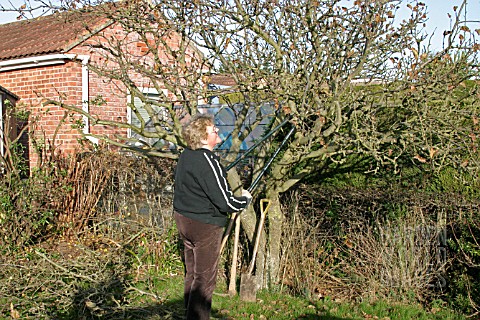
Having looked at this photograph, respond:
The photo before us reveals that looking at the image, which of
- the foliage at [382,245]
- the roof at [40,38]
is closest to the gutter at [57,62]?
the roof at [40,38]

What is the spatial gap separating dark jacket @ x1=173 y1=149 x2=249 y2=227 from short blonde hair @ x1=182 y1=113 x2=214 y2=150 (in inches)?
3.2

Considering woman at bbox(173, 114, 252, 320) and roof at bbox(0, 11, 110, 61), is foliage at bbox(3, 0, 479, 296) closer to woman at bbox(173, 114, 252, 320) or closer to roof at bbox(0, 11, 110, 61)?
woman at bbox(173, 114, 252, 320)

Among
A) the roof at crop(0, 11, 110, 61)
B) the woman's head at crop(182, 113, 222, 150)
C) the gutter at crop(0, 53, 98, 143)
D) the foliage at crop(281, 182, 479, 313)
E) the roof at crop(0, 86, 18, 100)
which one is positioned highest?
→ the roof at crop(0, 11, 110, 61)

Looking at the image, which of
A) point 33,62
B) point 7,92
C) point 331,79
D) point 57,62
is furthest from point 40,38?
point 331,79

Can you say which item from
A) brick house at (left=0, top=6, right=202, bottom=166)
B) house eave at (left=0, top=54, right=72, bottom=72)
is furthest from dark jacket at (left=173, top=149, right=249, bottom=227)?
house eave at (left=0, top=54, right=72, bottom=72)

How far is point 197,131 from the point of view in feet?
16.4

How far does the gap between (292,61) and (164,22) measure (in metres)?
1.55

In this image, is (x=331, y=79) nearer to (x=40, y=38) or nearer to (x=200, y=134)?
(x=200, y=134)

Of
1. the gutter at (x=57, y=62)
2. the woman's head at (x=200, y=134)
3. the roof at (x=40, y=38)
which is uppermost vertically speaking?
the roof at (x=40, y=38)

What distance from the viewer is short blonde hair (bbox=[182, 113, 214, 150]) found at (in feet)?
16.4

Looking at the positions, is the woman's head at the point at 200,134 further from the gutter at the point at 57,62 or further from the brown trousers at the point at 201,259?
the gutter at the point at 57,62

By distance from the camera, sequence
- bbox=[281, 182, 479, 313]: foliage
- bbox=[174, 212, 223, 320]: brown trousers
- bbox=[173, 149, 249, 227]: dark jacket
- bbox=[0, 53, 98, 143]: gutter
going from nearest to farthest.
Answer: bbox=[173, 149, 249, 227]: dark jacket → bbox=[174, 212, 223, 320]: brown trousers → bbox=[281, 182, 479, 313]: foliage → bbox=[0, 53, 98, 143]: gutter

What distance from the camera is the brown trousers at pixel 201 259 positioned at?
16.2ft

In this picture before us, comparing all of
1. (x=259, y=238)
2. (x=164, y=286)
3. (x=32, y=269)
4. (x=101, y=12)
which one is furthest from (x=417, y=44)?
(x=32, y=269)
